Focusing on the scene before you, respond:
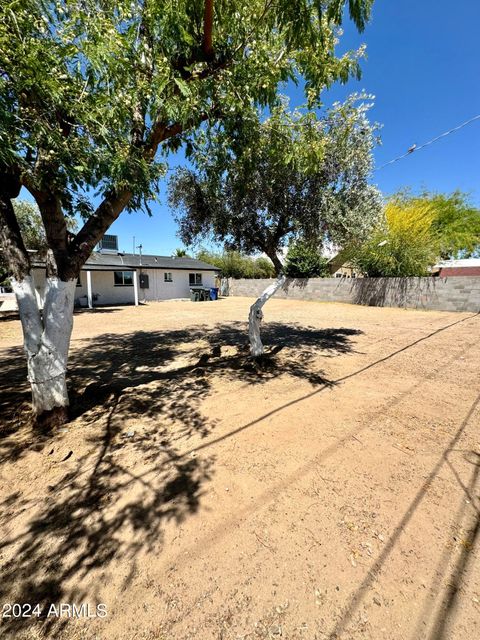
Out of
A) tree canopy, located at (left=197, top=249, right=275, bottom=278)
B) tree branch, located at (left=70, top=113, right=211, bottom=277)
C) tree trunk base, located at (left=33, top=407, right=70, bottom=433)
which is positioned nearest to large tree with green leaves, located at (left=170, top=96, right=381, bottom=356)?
tree branch, located at (left=70, top=113, right=211, bottom=277)

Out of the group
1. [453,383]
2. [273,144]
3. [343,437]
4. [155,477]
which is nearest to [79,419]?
[155,477]

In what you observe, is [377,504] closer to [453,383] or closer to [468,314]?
[453,383]

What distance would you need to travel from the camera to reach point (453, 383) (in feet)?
15.8

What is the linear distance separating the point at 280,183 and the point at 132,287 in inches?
640

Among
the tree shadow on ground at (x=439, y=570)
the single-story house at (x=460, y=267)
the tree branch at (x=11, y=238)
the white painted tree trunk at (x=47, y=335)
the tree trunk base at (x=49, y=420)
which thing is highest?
the single-story house at (x=460, y=267)

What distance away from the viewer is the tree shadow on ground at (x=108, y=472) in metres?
1.82

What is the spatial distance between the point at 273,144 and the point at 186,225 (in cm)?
312

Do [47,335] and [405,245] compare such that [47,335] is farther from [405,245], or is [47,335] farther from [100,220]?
[405,245]

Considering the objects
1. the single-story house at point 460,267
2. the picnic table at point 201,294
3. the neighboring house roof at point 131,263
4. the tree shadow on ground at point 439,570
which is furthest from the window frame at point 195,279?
the tree shadow on ground at point 439,570

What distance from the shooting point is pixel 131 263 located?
66.3 ft

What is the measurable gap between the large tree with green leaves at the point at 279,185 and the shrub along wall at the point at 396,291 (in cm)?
1009

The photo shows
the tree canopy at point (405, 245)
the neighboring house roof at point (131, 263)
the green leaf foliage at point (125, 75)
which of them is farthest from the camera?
the neighboring house roof at point (131, 263)

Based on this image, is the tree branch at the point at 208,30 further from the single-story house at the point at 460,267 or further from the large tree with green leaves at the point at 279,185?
the single-story house at the point at 460,267

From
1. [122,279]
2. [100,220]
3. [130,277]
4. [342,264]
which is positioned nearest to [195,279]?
[130,277]
